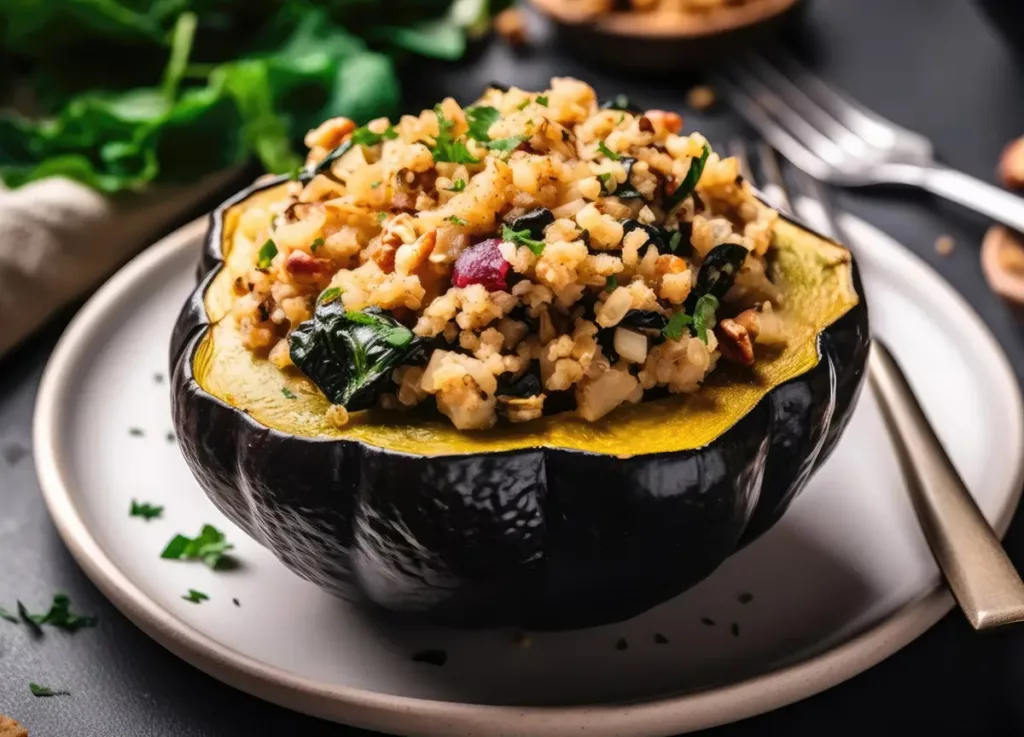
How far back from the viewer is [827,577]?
2.48m

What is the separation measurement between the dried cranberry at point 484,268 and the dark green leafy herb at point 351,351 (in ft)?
0.46

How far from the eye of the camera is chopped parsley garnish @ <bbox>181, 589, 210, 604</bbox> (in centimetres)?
242

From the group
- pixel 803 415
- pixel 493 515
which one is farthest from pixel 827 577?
pixel 493 515

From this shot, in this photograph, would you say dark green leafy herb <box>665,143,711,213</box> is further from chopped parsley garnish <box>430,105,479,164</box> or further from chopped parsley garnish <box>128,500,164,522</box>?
chopped parsley garnish <box>128,500,164,522</box>

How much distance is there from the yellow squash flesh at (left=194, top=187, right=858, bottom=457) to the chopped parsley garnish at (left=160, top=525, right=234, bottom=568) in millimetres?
460

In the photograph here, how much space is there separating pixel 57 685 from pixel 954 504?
5.95 feet

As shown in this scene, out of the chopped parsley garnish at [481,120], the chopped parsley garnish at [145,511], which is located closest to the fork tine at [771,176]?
the chopped parsley garnish at [481,120]

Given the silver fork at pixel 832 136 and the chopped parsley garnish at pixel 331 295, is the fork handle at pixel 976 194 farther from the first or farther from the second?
A: the chopped parsley garnish at pixel 331 295

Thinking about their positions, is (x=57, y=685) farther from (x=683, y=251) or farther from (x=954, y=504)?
(x=954, y=504)

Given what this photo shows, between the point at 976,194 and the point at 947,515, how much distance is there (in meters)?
1.73

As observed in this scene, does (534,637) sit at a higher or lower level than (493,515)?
lower

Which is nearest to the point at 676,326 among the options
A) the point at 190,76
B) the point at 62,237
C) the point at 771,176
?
the point at 771,176

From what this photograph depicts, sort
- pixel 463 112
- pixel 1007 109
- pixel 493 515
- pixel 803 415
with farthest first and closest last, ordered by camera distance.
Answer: pixel 1007 109 → pixel 463 112 → pixel 803 415 → pixel 493 515

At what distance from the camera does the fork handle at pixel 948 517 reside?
2.16 meters
